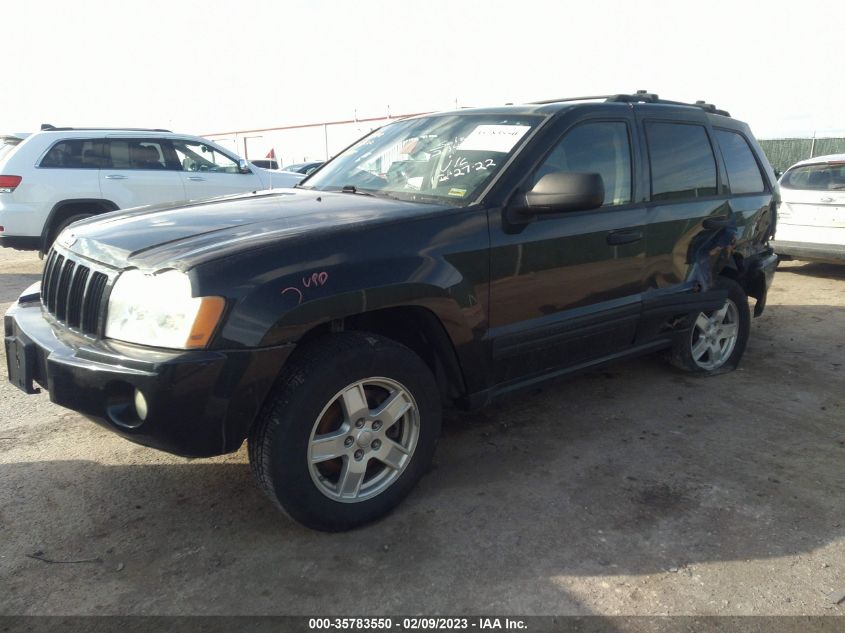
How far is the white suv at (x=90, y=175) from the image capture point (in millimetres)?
8000

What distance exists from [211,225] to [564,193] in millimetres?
1550

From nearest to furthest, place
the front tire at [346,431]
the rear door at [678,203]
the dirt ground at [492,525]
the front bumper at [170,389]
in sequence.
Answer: the front bumper at [170,389] < the dirt ground at [492,525] < the front tire at [346,431] < the rear door at [678,203]

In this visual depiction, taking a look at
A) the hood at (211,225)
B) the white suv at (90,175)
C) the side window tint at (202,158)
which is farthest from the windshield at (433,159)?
the side window tint at (202,158)

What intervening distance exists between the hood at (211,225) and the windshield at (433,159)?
207mm

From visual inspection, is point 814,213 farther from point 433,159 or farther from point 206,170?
point 206,170

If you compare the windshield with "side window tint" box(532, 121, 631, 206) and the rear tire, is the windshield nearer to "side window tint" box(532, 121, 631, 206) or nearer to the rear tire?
"side window tint" box(532, 121, 631, 206)

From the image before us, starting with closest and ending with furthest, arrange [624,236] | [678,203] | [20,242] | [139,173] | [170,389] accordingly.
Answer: [170,389] → [624,236] → [678,203] → [20,242] → [139,173]

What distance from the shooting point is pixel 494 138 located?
3.43 meters

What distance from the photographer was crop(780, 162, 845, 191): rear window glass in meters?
7.94

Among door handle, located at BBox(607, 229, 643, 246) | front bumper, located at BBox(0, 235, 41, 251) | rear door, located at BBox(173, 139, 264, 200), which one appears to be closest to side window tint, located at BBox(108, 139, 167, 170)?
rear door, located at BBox(173, 139, 264, 200)

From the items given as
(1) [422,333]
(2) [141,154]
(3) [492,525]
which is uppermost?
(2) [141,154]

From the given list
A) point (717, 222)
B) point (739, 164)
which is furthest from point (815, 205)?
point (717, 222)

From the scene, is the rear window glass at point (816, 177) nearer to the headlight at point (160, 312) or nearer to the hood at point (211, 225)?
the hood at point (211, 225)

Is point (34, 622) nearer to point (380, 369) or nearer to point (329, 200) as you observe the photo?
point (380, 369)
